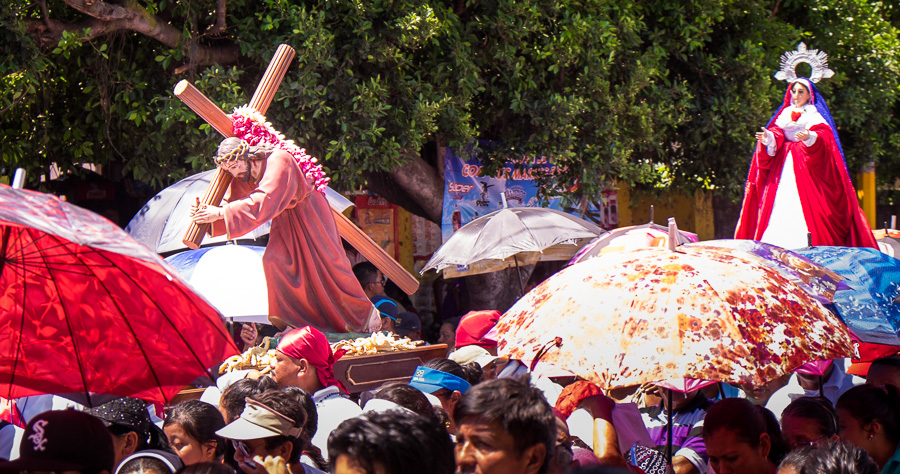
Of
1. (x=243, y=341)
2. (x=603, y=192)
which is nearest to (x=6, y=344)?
(x=243, y=341)

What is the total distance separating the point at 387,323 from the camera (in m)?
7.39

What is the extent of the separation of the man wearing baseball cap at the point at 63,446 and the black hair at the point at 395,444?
34.5 inches

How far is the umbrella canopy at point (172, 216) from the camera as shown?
8.10m

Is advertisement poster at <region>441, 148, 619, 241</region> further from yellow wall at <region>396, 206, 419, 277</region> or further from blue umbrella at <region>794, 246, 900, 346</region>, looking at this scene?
blue umbrella at <region>794, 246, 900, 346</region>

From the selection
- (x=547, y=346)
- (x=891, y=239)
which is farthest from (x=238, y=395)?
(x=891, y=239)

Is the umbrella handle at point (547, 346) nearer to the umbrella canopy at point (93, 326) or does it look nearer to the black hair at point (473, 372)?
the umbrella canopy at point (93, 326)

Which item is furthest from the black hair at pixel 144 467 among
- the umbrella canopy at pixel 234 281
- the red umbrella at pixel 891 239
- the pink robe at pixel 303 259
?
the red umbrella at pixel 891 239

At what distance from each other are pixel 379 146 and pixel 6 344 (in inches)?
231

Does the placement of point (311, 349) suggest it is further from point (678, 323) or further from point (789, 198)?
point (789, 198)

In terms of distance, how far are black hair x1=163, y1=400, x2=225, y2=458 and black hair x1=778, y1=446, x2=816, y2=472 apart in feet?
7.50

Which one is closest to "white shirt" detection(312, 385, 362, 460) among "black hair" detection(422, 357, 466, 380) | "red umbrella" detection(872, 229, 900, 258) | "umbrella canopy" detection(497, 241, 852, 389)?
"black hair" detection(422, 357, 466, 380)

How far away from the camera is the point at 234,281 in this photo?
6.88 meters

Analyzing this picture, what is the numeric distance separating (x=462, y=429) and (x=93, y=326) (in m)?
1.76

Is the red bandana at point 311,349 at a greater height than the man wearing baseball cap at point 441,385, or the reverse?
the red bandana at point 311,349
